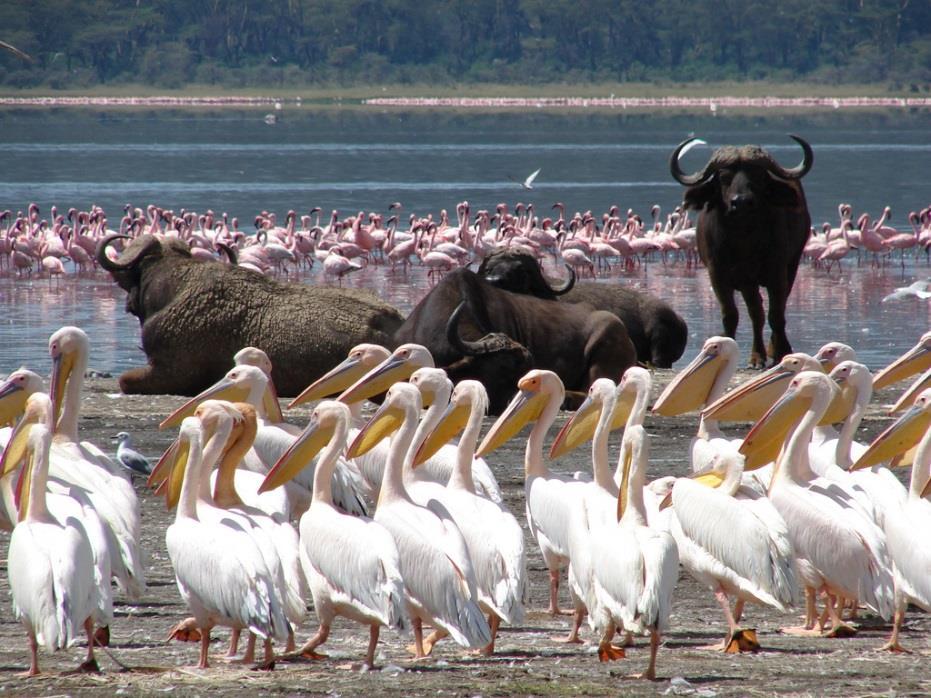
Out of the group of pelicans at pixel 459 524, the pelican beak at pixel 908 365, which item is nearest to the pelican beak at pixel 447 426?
the group of pelicans at pixel 459 524

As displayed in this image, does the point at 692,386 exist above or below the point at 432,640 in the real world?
above

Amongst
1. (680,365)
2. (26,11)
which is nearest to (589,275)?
(680,365)

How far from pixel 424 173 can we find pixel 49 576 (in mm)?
46807

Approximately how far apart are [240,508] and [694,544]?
1.65 m

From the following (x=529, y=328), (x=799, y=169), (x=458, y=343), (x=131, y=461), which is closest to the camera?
A: (x=131, y=461)

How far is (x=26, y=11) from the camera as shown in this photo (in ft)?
475

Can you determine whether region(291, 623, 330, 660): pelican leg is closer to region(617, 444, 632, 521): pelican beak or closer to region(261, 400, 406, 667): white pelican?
region(261, 400, 406, 667): white pelican

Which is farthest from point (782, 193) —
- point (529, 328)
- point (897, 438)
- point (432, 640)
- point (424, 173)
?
point (424, 173)

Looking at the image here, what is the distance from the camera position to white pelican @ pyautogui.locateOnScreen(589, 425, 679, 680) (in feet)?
17.9

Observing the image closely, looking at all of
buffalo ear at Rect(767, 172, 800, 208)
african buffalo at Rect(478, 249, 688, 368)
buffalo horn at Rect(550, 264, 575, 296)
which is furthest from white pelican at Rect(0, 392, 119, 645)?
buffalo ear at Rect(767, 172, 800, 208)

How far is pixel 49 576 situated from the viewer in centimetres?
530

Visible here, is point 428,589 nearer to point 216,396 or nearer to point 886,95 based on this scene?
point 216,396

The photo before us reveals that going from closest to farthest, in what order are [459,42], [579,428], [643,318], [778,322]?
[579,428]
[778,322]
[643,318]
[459,42]

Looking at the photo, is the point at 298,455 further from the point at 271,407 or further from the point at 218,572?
the point at 271,407
